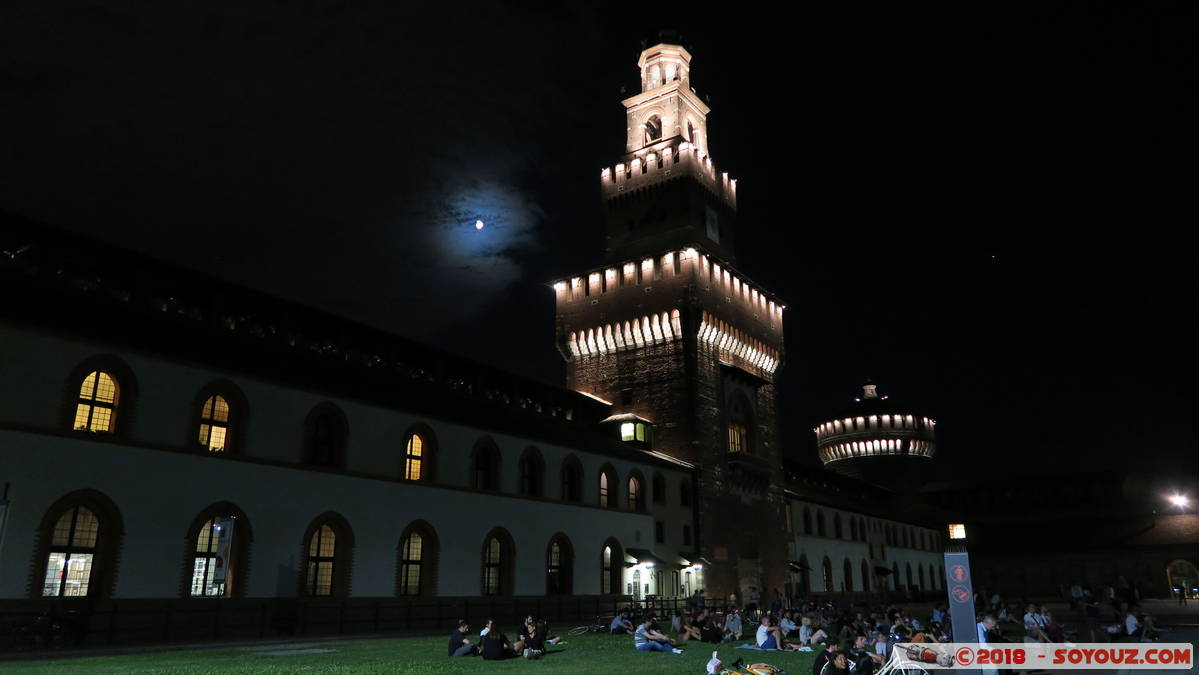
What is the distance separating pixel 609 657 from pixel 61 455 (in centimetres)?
1441

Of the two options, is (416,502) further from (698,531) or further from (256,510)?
(698,531)

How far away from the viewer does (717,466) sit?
154 feet

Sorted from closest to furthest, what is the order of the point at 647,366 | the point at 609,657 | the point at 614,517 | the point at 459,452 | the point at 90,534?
the point at 609,657
the point at 90,534
the point at 459,452
the point at 614,517
the point at 647,366

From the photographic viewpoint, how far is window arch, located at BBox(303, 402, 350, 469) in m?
26.0

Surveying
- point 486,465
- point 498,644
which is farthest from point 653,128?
point 498,644

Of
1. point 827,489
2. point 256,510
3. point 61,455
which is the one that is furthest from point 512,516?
point 827,489

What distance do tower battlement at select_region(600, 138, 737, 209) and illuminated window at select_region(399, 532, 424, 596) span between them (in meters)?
33.0

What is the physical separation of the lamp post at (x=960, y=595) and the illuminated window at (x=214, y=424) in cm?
1969

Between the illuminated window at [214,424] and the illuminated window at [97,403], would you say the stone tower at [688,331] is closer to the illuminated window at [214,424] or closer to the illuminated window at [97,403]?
the illuminated window at [214,424]

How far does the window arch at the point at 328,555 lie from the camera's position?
82.1ft

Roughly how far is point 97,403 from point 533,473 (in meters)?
17.5

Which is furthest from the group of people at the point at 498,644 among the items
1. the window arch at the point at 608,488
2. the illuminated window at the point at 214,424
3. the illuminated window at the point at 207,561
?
the window arch at the point at 608,488

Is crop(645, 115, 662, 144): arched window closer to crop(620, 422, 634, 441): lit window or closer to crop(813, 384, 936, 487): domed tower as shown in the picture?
crop(620, 422, 634, 441): lit window

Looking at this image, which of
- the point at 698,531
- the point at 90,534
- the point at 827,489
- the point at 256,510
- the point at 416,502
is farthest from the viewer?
the point at 827,489
